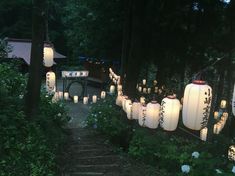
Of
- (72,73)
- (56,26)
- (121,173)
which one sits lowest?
(121,173)

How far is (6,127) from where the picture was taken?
Answer: 30.3ft

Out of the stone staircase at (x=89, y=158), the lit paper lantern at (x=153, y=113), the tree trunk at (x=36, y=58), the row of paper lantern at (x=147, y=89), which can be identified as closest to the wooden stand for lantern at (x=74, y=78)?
the row of paper lantern at (x=147, y=89)

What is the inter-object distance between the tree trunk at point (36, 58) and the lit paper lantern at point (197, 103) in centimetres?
433

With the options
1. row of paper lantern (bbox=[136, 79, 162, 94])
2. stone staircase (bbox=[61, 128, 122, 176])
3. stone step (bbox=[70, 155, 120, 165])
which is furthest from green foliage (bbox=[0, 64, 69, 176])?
row of paper lantern (bbox=[136, 79, 162, 94])

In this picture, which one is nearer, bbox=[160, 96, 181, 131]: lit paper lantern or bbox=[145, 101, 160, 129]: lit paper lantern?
bbox=[160, 96, 181, 131]: lit paper lantern

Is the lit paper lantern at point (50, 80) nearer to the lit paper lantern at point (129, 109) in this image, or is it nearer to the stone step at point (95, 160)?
the lit paper lantern at point (129, 109)

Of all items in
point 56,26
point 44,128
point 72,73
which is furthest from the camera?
point 56,26

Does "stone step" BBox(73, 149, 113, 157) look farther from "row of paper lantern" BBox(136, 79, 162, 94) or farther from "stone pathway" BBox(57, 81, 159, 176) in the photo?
"row of paper lantern" BBox(136, 79, 162, 94)

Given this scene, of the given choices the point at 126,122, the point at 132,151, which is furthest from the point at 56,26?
the point at 132,151

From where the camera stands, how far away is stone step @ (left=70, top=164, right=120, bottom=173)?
10789 millimetres

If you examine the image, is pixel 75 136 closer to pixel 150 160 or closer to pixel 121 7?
pixel 150 160

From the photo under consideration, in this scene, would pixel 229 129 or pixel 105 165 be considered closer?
pixel 105 165

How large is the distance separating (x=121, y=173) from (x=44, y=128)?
8.66 ft

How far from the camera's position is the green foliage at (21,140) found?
348 inches
